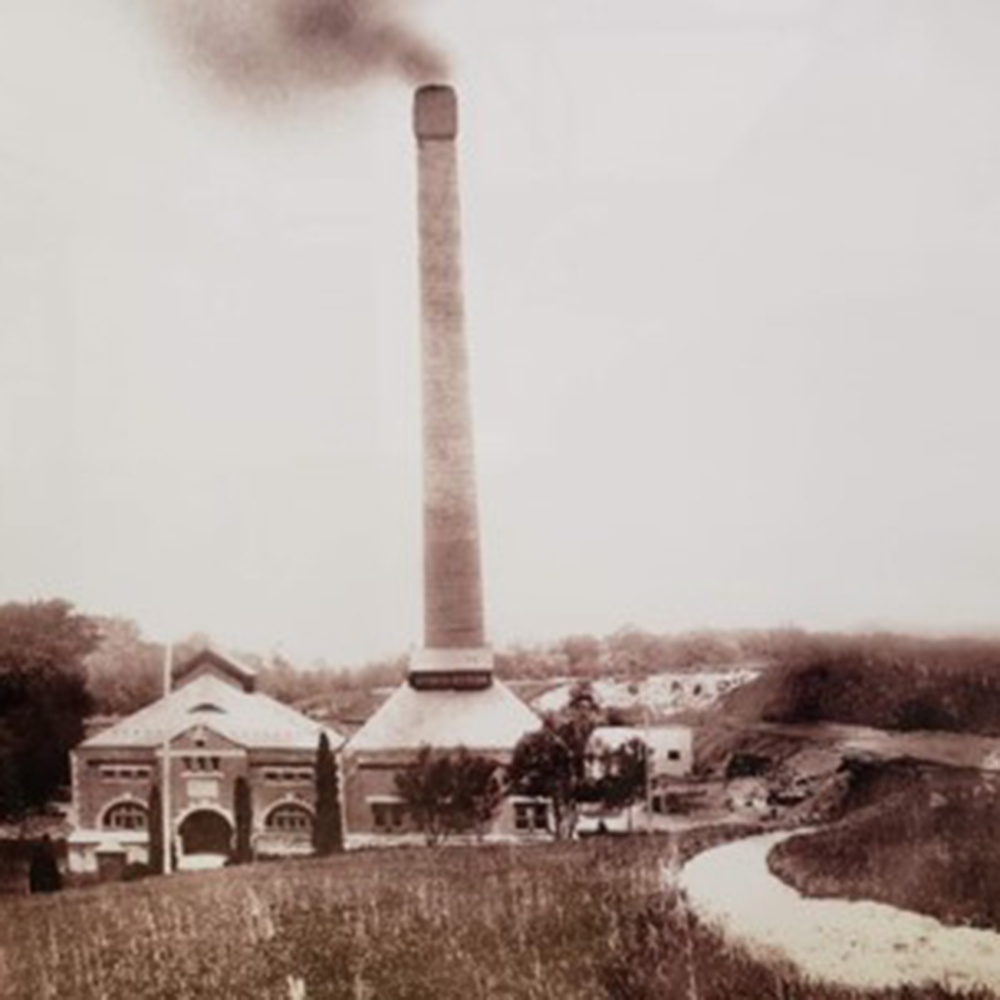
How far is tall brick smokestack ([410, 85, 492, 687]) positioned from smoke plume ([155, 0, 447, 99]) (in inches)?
5.2

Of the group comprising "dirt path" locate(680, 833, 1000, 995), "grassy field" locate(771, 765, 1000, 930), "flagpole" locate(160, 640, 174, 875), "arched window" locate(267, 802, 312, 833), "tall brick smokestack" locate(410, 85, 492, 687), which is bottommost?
"dirt path" locate(680, 833, 1000, 995)

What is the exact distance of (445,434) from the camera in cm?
392

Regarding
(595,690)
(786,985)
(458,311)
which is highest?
(458,311)

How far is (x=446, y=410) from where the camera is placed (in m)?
3.92

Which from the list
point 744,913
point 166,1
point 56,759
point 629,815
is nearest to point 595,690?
point 629,815

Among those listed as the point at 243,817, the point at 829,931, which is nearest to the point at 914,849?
the point at 829,931

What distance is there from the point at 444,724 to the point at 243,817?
1.97 feet

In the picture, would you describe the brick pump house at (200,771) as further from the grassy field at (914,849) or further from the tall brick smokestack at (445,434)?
the grassy field at (914,849)

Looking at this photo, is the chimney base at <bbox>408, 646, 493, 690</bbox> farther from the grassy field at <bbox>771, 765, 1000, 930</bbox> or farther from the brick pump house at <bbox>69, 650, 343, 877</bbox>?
the grassy field at <bbox>771, 765, 1000, 930</bbox>

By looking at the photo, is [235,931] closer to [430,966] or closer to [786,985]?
[430,966]

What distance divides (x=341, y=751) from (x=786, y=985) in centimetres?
127

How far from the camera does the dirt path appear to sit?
3.55 metres

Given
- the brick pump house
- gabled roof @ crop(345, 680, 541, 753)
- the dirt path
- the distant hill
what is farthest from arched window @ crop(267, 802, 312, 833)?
the distant hill

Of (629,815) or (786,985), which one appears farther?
(629,815)
